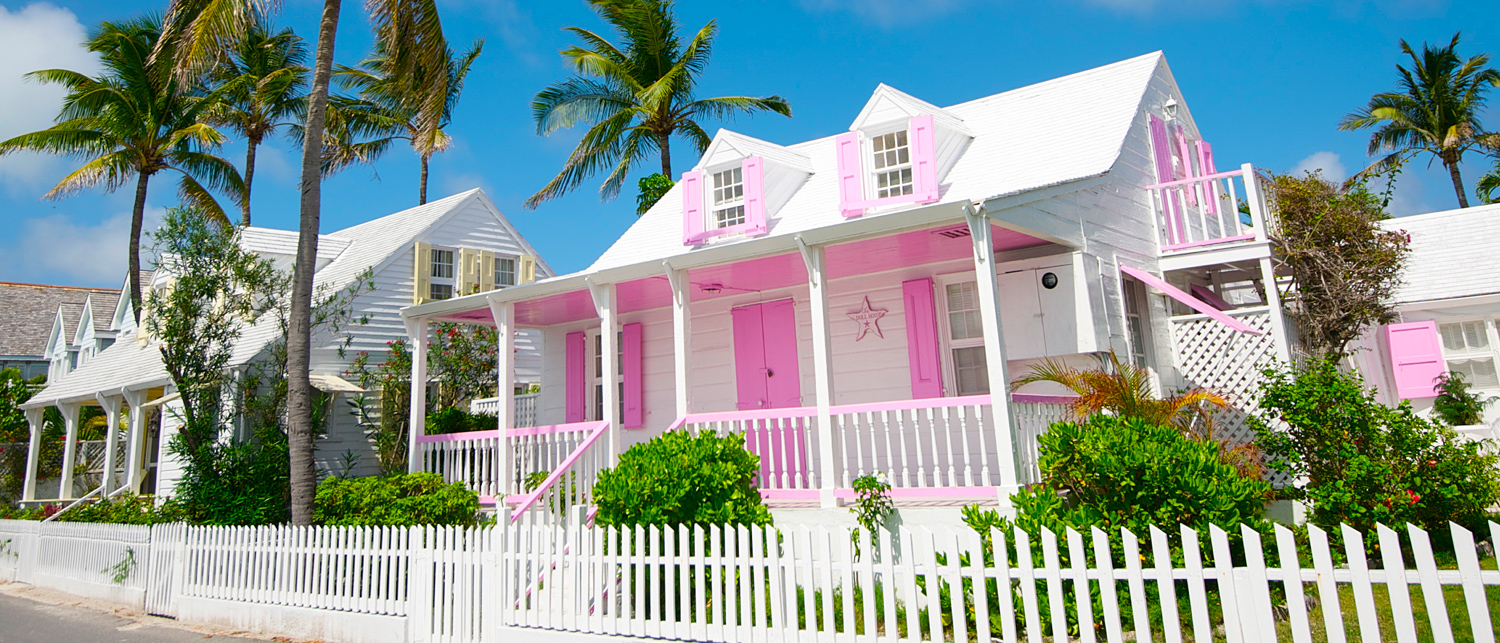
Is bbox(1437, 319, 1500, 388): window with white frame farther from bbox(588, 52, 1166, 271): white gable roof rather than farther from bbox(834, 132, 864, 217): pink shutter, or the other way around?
bbox(834, 132, 864, 217): pink shutter

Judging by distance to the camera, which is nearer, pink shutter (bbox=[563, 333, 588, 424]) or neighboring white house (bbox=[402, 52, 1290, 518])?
neighboring white house (bbox=[402, 52, 1290, 518])

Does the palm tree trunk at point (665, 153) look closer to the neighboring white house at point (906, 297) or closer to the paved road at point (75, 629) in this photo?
the neighboring white house at point (906, 297)

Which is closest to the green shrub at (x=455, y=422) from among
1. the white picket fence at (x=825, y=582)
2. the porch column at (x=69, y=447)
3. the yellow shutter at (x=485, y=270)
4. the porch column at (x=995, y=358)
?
the yellow shutter at (x=485, y=270)

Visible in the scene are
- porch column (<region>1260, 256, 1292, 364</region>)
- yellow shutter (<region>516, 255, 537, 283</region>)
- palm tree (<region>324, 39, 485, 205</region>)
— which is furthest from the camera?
palm tree (<region>324, 39, 485, 205</region>)

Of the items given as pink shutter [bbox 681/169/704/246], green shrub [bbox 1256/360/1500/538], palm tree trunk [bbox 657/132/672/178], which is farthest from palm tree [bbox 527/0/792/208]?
green shrub [bbox 1256/360/1500/538]

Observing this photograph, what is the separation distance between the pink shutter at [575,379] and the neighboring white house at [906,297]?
0.04 m

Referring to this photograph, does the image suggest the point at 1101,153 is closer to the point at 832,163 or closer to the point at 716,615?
the point at 832,163

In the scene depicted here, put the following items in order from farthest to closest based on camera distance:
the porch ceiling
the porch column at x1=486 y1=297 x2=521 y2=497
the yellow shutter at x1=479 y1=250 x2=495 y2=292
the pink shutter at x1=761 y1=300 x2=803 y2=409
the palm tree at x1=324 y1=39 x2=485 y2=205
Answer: the palm tree at x1=324 y1=39 x2=485 y2=205 → the yellow shutter at x1=479 y1=250 x2=495 y2=292 → the pink shutter at x1=761 y1=300 x2=803 y2=409 → the porch column at x1=486 y1=297 x2=521 y2=497 → the porch ceiling

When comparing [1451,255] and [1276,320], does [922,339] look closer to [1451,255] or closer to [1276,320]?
[1276,320]

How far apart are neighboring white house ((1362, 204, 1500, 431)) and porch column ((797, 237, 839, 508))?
10.9 metres

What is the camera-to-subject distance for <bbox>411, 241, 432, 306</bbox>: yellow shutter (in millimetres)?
17047

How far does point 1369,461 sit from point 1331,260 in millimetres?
5722

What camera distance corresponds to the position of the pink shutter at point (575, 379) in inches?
548

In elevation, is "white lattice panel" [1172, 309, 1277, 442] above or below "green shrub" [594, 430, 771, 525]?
above
